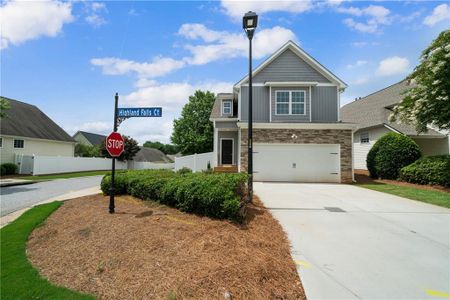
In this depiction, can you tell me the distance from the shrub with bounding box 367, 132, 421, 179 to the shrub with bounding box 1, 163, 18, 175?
2833 centimetres

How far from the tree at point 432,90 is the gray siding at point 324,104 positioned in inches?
147

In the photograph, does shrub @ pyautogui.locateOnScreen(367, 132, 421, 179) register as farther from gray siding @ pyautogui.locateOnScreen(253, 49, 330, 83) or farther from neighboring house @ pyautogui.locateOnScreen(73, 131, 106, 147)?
neighboring house @ pyautogui.locateOnScreen(73, 131, 106, 147)

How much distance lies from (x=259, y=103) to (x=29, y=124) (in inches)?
1008

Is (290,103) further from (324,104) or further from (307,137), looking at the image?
(307,137)

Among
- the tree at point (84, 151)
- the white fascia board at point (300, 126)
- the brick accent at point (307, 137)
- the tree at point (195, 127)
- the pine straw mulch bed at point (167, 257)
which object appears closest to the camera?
the pine straw mulch bed at point (167, 257)

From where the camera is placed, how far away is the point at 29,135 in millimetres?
25875

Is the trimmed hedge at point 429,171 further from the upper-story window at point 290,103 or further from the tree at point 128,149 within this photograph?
the tree at point 128,149

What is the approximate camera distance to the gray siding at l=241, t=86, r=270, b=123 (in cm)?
1669

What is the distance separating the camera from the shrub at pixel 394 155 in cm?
1474

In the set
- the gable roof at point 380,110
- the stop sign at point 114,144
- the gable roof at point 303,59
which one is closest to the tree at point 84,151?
the gable roof at point 303,59

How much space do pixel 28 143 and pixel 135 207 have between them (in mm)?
25278

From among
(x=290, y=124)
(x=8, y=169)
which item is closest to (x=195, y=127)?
(x=8, y=169)

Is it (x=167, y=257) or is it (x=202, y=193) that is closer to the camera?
(x=167, y=257)

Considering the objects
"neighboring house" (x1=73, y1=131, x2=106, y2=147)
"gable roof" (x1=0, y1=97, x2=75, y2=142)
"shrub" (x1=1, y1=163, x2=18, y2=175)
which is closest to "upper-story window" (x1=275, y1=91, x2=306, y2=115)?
"shrub" (x1=1, y1=163, x2=18, y2=175)
